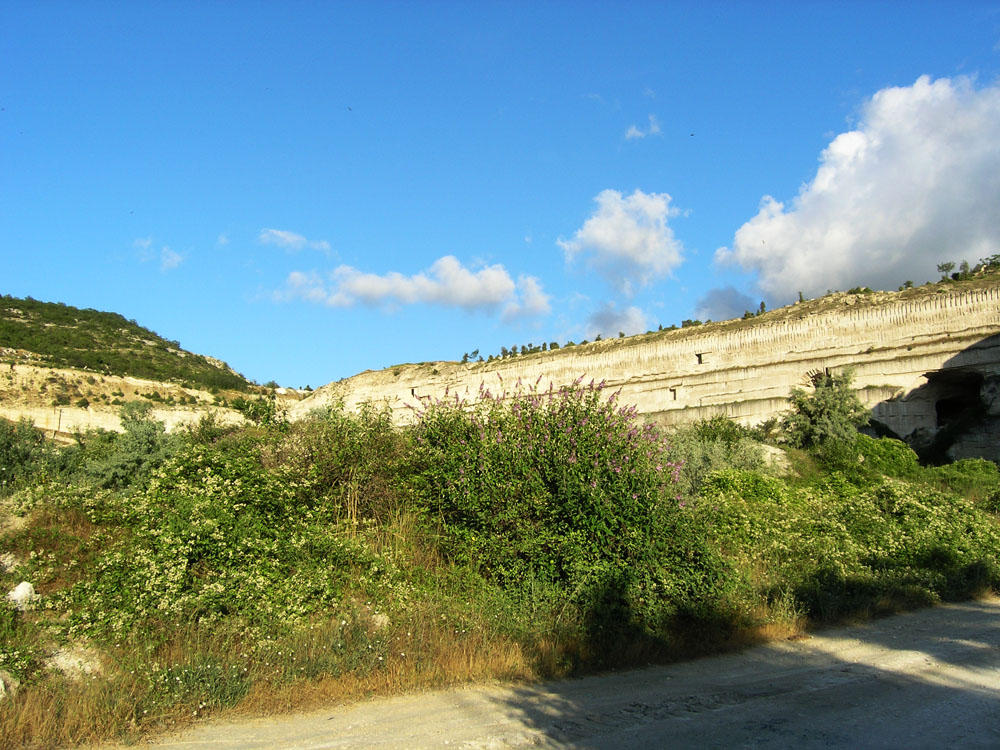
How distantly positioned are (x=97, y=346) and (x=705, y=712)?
68825mm

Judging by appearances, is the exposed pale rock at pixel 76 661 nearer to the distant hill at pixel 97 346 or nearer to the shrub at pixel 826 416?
the shrub at pixel 826 416

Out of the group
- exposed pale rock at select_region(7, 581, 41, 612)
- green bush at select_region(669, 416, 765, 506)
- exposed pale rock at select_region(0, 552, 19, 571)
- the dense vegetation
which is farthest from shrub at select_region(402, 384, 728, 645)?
green bush at select_region(669, 416, 765, 506)

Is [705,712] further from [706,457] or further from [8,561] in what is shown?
[706,457]

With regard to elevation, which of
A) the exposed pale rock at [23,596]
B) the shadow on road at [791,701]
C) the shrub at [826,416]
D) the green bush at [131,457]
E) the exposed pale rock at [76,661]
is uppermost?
the shrub at [826,416]

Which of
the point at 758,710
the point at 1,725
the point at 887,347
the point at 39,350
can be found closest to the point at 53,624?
the point at 1,725

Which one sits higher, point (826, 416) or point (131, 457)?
point (826, 416)

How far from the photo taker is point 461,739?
4.97m

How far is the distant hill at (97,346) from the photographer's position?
55000mm

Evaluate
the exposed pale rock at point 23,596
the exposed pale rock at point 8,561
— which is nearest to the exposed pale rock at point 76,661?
the exposed pale rock at point 23,596

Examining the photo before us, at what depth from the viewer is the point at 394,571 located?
7.66 meters

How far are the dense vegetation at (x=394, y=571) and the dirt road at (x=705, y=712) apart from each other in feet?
1.40

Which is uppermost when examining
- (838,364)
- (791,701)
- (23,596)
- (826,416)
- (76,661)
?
(838,364)

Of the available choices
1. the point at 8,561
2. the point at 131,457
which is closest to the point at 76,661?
the point at 8,561

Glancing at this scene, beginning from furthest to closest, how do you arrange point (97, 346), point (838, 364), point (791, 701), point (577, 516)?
point (97, 346) → point (838, 364) → point (577, 516) → point (791, 701)
